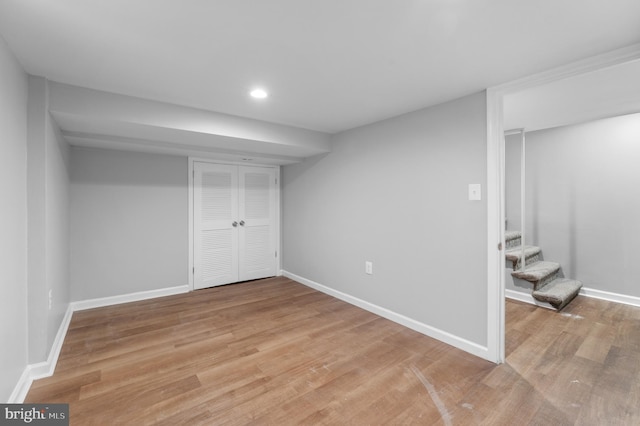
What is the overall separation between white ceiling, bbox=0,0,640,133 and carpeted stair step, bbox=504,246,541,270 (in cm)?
245

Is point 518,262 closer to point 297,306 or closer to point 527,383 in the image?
point 527,383

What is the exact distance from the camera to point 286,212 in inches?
184

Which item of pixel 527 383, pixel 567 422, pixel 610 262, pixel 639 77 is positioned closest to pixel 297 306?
pixel 527 383

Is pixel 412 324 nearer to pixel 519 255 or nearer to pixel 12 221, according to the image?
pixel 519 255

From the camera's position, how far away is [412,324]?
277 centimetres

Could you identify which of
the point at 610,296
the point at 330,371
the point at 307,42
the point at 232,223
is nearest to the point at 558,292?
the point at 610,296

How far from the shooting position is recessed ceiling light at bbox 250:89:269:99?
2.31 metres

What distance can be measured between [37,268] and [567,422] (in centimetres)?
339

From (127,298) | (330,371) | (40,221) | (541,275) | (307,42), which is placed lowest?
(330,371)

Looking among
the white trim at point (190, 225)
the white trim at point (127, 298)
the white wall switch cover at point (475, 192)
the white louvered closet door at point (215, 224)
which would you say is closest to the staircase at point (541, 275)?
the white wall switch cover at point (475, 192)

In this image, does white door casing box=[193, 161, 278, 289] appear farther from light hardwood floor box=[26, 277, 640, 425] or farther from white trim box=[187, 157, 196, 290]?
light hardwood floor box=[26, 277, 640, 425]

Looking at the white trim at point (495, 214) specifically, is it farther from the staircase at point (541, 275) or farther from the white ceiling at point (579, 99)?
the staircase at point (541, 275)

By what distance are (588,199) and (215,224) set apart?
4.93 m

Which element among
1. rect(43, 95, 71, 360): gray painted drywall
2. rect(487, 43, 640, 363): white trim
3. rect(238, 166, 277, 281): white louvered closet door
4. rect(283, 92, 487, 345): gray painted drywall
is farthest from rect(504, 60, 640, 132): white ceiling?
rect(43, 95, 71, 360): gray painted drywall
